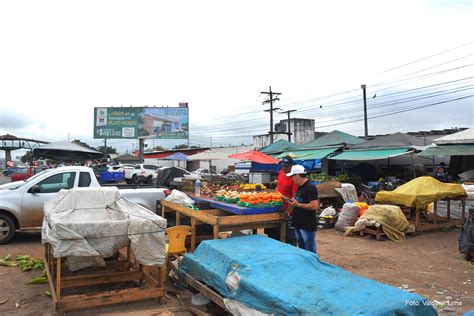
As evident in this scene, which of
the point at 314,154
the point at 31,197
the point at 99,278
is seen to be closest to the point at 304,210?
the point at 99,278

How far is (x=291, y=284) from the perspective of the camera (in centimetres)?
368

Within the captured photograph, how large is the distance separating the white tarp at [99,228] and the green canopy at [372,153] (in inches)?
487

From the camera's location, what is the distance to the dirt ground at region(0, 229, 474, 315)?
5.26 m

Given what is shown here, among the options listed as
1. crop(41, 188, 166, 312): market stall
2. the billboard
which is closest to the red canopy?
crop(41, 188, 166, 312): market stall

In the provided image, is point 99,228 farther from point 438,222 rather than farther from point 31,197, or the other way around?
point 438,222

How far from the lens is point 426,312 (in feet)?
11.1

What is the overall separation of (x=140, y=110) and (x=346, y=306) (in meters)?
37.4

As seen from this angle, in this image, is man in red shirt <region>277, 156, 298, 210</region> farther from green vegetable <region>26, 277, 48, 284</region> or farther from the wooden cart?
green vegetable <region>26, 277, 48, 284</region>

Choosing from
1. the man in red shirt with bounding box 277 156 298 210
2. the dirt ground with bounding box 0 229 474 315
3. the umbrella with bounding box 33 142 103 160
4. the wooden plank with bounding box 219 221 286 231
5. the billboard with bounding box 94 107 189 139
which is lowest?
the dirt ground with bounding box 0 229 474 315

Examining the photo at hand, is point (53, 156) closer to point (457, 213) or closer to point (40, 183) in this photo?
point (40, 183)

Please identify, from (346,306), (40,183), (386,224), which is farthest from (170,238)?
(386,224)

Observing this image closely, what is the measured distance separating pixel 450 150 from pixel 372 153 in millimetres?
3880

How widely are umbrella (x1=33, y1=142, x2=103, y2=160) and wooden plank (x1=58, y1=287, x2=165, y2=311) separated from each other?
40.7 feet

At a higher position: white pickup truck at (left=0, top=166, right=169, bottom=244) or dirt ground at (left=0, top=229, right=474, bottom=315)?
white pickup truck at (left=0, top=166, right=169, bottom=244)
